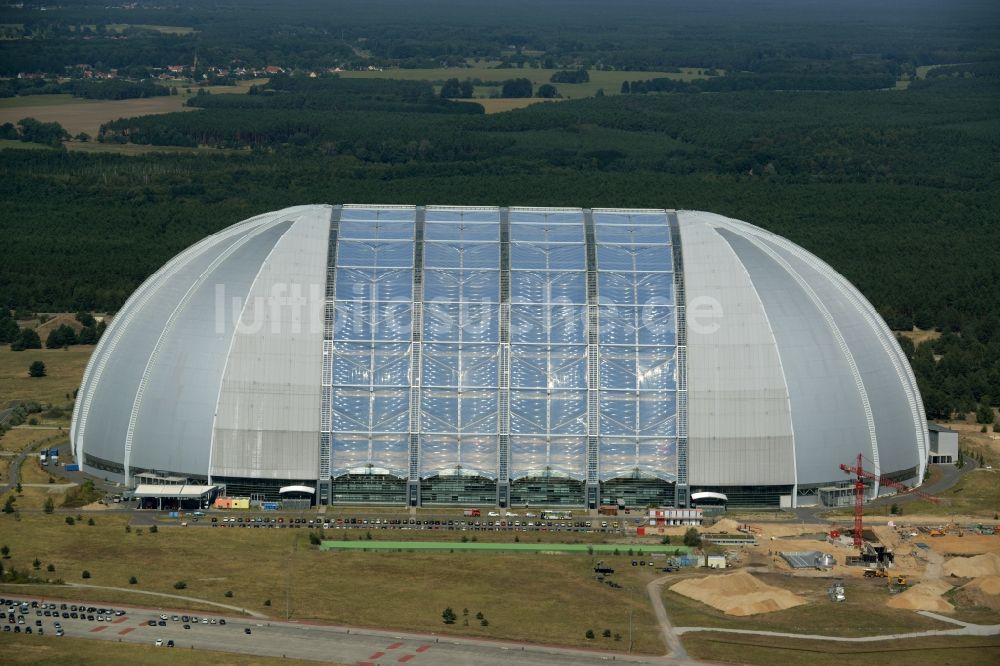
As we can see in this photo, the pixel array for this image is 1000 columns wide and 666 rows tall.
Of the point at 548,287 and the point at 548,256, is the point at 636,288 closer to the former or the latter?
the point at 548,287

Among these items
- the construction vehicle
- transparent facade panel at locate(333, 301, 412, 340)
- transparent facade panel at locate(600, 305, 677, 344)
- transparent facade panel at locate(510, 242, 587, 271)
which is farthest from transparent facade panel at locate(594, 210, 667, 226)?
the construction vehicle

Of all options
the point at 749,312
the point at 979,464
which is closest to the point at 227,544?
the point at 749,312

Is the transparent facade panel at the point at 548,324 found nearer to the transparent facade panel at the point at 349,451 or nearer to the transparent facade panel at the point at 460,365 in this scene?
the transparent facade panel at the point at 460,365

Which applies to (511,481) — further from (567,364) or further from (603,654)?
(603,654)

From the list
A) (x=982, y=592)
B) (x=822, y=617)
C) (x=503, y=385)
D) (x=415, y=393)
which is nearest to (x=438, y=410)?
(x=415, y=393)

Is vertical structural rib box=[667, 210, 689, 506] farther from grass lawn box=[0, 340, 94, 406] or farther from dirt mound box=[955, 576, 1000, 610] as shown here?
grass lawn box=[0, 340, 94, 406]

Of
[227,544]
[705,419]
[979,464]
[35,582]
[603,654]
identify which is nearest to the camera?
[603,654]
